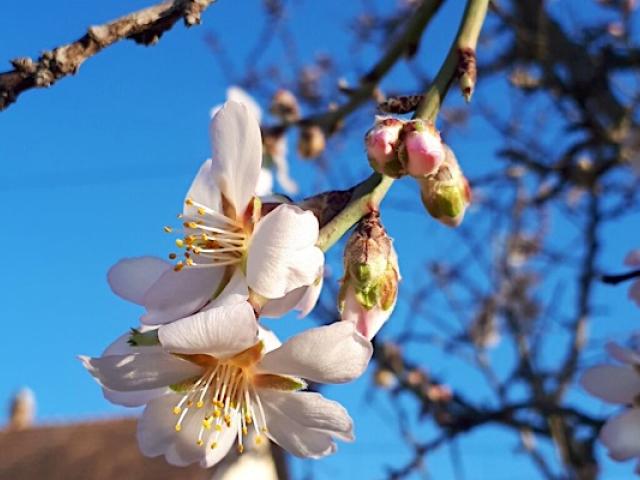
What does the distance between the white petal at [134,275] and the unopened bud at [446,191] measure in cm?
27

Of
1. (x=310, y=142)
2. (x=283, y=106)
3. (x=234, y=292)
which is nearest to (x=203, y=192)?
(x=234, y=292)

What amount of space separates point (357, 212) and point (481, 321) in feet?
10.1

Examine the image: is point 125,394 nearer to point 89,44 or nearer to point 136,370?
point 136,370

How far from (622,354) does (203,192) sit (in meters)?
0.72

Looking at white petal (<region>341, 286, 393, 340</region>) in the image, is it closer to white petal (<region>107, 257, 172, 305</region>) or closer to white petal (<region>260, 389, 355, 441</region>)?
white petal (<region>260, 389, 355, 441</region>)

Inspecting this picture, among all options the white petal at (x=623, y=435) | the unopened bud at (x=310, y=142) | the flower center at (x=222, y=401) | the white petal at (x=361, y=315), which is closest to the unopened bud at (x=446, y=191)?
the white petal at (x=361, y=315)

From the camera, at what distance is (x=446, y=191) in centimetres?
79

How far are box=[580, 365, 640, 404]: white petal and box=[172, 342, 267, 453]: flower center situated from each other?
0.59 m

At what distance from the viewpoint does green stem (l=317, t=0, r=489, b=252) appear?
28.3 inches

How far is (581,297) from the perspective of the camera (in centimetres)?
292

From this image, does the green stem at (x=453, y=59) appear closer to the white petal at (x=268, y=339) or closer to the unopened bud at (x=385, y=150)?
the unopened bud at (x=385, y=150)

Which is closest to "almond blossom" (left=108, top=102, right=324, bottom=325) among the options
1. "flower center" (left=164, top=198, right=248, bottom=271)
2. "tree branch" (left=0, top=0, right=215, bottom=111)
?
"flower center" (left=164, top=198, right=248, bottom=271)

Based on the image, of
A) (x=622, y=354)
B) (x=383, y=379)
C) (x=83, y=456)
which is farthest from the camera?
(x=83, y=456)

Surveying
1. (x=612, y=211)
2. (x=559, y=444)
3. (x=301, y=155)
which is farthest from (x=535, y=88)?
(x=301, y=155)
